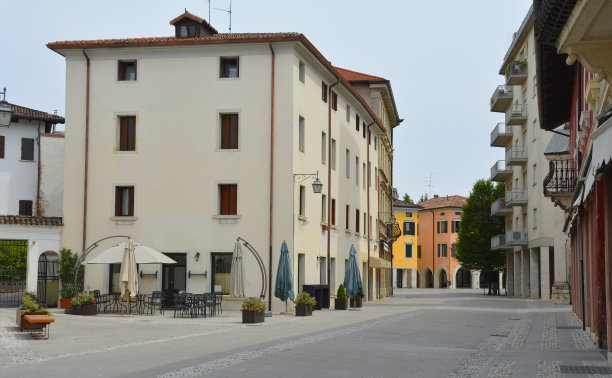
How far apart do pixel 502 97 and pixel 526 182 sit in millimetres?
7026

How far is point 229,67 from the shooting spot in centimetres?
3172

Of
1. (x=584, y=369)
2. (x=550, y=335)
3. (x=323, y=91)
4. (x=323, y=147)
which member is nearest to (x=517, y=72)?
(x=323, y=91)

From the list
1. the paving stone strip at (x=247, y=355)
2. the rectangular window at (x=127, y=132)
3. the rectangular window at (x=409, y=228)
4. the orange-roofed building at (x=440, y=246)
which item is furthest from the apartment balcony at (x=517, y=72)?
the rectangular window at (x=409, y=228)

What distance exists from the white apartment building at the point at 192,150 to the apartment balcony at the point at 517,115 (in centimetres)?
2440

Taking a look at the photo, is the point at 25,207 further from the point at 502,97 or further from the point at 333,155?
the point at 502,97

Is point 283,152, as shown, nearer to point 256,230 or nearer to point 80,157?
point 256,230

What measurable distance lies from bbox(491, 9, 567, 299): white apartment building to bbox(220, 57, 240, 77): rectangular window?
22.7 meters

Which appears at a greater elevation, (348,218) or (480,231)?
(480,231)

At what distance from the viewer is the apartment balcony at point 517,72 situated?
172 feet

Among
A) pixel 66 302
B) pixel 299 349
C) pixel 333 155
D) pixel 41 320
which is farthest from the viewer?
pixel 333 155

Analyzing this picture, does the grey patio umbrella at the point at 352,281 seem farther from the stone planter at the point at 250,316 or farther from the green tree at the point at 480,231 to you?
the green tree at the point at 480,231

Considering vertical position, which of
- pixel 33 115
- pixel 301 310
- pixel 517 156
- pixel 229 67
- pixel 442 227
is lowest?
pixel 301 310

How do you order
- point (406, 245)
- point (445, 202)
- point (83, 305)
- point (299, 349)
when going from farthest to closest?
point (445, 202) → point (406, 245) → point (83, 305) → point (299, 349)

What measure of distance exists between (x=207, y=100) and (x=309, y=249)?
7.46m
